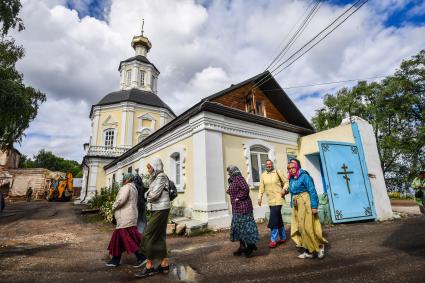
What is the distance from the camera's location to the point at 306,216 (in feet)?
12.4

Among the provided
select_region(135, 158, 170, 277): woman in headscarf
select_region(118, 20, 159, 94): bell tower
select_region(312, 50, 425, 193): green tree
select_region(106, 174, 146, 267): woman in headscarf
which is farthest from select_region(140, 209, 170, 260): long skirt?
select_region(118, 20, 159, 94): bell tower

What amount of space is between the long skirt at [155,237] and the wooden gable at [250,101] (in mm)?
4962

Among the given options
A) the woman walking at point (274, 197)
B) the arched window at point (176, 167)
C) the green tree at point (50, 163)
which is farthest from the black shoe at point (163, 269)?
the green tree at point (50, 163)

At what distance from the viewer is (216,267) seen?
3.62m

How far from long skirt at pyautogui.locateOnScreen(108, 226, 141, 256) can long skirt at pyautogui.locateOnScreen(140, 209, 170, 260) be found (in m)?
0.38

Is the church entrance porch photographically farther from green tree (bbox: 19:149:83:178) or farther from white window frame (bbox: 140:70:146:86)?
green tree (bbox: 19:149:83:178)

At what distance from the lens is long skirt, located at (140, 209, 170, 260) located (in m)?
3.39

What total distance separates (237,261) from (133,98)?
22.8m

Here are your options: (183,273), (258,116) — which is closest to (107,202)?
(258,116)

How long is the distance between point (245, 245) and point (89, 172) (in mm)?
20814

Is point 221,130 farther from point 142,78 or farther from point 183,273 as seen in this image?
point 142,78

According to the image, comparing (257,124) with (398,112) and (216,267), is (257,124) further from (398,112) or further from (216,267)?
(398,112)

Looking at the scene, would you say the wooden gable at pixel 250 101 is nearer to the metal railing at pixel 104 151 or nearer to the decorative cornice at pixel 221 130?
the decorative cornice at pixel 221 130

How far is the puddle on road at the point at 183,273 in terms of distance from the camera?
3207mm
